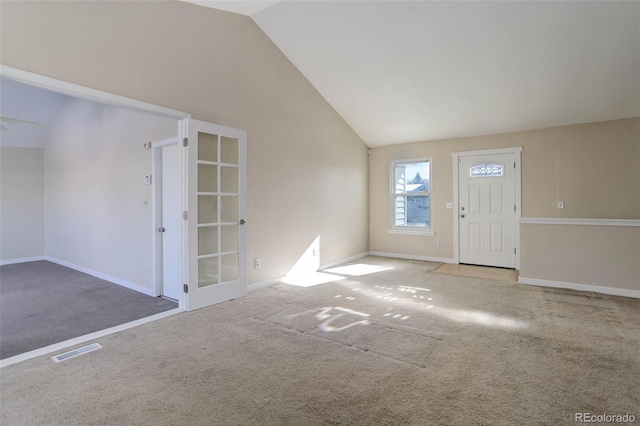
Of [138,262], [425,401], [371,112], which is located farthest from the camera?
[371,112]

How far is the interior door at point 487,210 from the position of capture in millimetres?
5887

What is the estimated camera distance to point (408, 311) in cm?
360

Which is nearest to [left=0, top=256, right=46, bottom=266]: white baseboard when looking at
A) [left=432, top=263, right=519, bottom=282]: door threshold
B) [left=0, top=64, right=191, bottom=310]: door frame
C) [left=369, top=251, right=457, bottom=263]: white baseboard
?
[left=0, top=64, right=191, bottom=310]: door frame

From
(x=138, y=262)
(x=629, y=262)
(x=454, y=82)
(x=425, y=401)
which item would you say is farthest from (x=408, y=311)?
(x=138, y=262)

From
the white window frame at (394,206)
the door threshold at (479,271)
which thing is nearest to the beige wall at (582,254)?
the door threshold at (479,271)

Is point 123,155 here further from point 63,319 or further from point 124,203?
point 63,319

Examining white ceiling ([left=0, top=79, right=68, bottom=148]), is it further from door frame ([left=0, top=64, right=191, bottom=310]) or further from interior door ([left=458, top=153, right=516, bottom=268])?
interior door ([left=458, top=153, right=516, bottom=268])

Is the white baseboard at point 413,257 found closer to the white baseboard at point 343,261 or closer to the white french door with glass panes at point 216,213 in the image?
the white baseboard at point 343,261

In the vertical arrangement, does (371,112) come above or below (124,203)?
above

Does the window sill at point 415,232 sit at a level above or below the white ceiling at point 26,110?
below

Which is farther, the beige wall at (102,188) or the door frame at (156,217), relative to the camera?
the beige wall at (102,188)

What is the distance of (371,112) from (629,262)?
173 inches

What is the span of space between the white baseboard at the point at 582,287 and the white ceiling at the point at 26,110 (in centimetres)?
841

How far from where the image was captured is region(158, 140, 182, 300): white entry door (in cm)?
420
